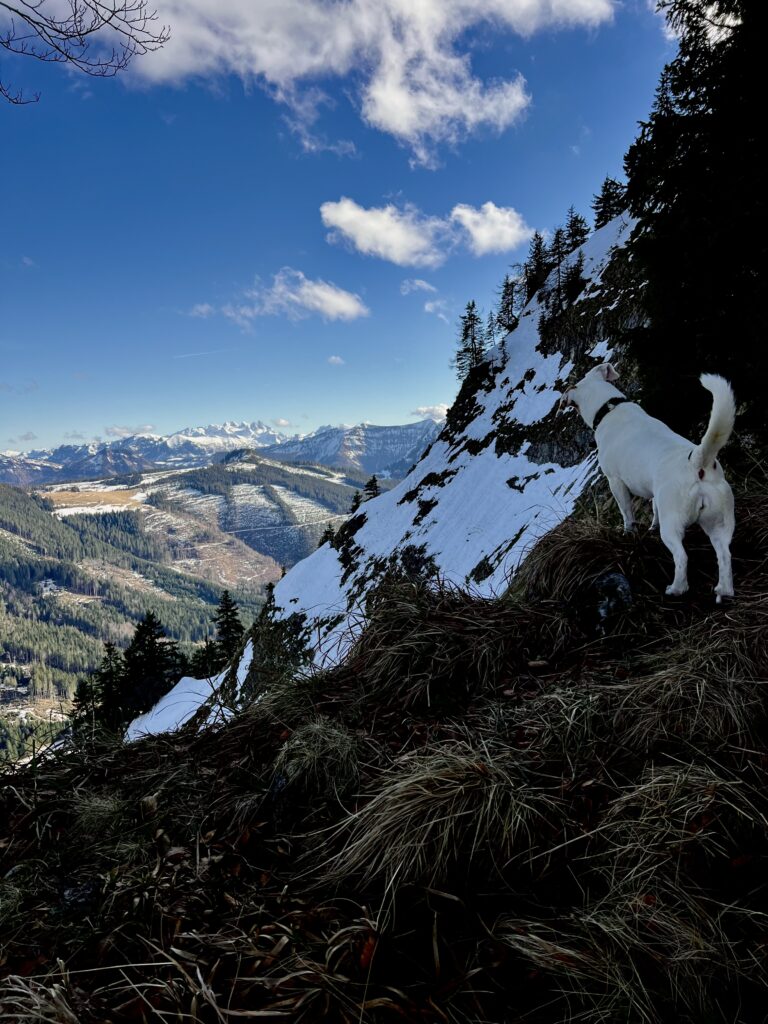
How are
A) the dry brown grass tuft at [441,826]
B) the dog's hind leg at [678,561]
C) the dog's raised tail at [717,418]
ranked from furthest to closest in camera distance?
the dog's hind leg at [678,561]
the dog's raised tail at [717,418]
the dry brown grass tuft at [441,826]

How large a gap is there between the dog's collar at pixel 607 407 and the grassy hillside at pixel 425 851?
289 centimetres

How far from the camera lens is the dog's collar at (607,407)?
5.54 meters

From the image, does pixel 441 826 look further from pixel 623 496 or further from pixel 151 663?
pixel 151 663

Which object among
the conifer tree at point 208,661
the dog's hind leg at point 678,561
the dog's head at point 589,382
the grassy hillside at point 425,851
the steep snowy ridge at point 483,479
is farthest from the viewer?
the conifer tree at point 208,661

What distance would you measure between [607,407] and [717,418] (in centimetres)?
231

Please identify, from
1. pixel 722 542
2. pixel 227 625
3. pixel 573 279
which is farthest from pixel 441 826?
pixel 573 279

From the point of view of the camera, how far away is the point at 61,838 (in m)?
2.16

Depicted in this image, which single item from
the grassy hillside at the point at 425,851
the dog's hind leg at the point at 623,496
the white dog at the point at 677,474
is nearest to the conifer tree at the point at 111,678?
the grassy hillside at the point at 425,851

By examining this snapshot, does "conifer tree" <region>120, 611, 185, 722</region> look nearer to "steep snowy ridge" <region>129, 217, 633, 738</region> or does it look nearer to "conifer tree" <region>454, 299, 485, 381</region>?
"steep snowy ridge" <region>129, 217, 633, 738</region>

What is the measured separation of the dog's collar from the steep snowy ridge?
2101cm

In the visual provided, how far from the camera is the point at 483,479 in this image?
4341cm

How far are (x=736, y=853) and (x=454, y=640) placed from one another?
1882 millimetres

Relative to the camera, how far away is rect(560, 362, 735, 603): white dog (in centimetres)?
349

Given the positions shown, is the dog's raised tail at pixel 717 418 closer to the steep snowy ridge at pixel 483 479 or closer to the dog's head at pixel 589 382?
the dog's head at pixel 589 382
